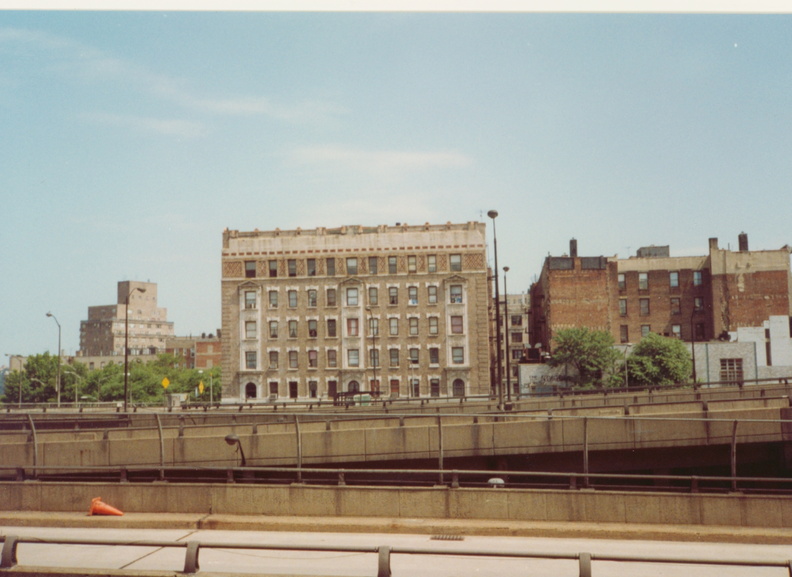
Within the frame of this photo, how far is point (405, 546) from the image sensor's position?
1084 centimetres

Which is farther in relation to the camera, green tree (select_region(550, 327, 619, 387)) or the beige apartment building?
green tree (select_region(550, 327, 619, 387))

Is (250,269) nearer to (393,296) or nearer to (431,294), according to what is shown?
(393,296)

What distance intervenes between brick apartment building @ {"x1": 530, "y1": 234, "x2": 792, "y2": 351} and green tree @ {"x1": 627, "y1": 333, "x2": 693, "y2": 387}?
12.3 meters

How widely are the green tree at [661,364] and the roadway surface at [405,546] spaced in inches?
2520

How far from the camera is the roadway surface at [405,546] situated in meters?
10.2

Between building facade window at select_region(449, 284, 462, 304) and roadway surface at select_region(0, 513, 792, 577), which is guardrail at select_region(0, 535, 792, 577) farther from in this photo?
building facade window at select_region(449, 284, 462, 304)

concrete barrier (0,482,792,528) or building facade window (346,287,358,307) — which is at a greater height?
building facade window (346,287,358,307)

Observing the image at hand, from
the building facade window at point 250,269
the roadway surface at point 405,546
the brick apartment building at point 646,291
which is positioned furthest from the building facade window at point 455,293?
the roadway surface at point 405,546

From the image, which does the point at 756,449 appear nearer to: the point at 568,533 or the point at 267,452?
the point at 568,533

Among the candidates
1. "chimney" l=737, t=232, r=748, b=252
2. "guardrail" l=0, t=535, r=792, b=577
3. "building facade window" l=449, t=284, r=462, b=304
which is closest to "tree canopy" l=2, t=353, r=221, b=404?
"building facade window" l=449, t=284, r=462, b=304

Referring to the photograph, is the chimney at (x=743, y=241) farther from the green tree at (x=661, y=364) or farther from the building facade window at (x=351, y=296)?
the building facade window at (x=351, y=296)

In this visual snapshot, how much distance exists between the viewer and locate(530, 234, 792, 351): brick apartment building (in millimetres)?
86312

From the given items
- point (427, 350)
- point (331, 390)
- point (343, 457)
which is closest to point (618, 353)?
point (427, 350)

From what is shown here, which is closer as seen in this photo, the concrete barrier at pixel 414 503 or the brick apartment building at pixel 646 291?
the concrete barrier at pixel 414 503
